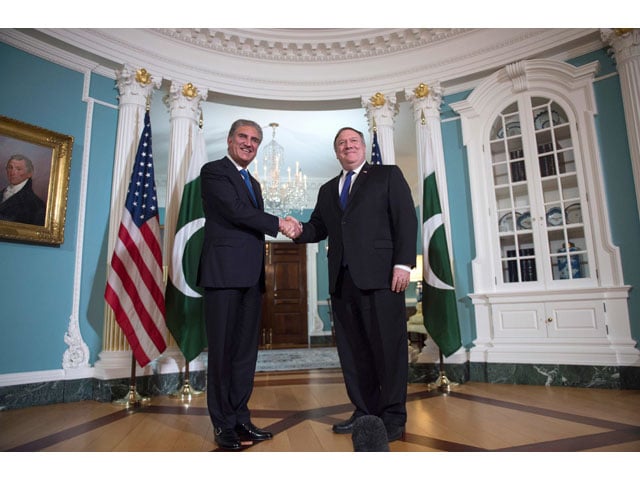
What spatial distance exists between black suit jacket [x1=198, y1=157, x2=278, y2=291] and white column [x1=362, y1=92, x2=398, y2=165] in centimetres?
256

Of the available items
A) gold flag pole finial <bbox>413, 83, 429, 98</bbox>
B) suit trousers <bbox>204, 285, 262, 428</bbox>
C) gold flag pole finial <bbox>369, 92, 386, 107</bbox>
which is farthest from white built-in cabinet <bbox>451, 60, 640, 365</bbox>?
suit trousers <bbox>204, 285, 262, 428</bbox>

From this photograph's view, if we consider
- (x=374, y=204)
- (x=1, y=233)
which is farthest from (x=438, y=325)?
(x=1, y=233)

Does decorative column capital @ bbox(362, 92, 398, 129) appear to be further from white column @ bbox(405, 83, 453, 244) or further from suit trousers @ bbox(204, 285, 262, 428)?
suit trousers @ bbox(204, 285, 262, 428)

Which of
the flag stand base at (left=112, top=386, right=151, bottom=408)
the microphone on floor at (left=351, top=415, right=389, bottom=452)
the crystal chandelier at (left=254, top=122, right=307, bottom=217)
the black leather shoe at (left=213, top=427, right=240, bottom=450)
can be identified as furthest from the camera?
the crystal chandelier at (left=254, top=122, right=307, bottom=217)

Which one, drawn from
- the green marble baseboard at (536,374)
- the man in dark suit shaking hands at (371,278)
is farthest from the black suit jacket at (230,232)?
the green marble baseboard at (536,374)

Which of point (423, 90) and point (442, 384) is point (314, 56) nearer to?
point (423, 90)

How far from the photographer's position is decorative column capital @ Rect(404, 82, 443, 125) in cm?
436

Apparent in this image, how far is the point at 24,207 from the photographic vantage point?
10.8 ft

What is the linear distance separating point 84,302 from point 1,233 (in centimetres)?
82

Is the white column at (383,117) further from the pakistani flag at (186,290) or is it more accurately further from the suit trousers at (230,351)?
A: the suit trousers at (230,351)

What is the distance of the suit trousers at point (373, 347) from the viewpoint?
201cm

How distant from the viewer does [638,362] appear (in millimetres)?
3303

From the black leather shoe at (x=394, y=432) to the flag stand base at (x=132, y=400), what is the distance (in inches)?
80.3
